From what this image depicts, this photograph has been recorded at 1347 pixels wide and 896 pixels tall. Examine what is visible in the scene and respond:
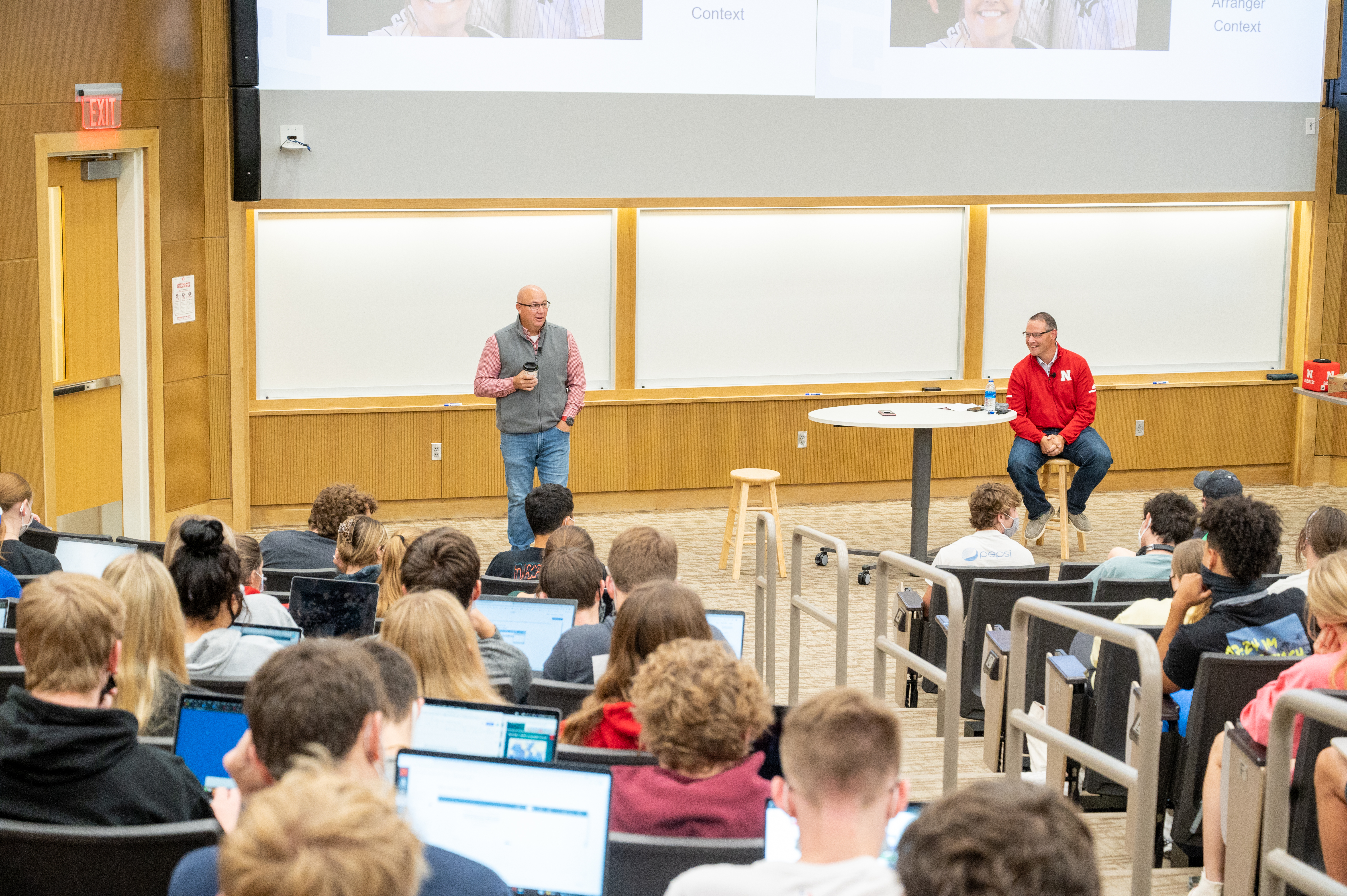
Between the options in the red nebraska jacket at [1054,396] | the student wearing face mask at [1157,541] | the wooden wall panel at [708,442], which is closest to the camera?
the student wearing face mask at [1157,541]

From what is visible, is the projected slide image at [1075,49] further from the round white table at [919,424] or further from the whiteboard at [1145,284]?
the round white table at [919,424]

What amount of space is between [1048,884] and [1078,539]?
28.6 ft

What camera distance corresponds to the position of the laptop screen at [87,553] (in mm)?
5652

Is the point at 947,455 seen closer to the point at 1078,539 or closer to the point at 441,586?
the point at 1078,539

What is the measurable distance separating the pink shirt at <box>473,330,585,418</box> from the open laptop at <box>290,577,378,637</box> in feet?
11.9

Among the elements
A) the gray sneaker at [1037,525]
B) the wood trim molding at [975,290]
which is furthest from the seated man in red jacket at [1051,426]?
the wood trim molding at [975,290]

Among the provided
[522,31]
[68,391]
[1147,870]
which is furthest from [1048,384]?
[1147,870]

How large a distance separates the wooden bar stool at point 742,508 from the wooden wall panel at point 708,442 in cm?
92

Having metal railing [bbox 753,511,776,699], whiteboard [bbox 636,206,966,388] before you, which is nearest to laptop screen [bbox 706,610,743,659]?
metal railing [bbox 753,511,776,699]

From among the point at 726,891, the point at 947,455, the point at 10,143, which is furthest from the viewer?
the point at 947,455

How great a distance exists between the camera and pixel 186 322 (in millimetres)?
9273

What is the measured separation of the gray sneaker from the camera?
9.62 metres

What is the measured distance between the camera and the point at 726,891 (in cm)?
197

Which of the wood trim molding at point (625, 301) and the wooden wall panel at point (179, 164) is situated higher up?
the wooden wall panel at point (179, 164)
